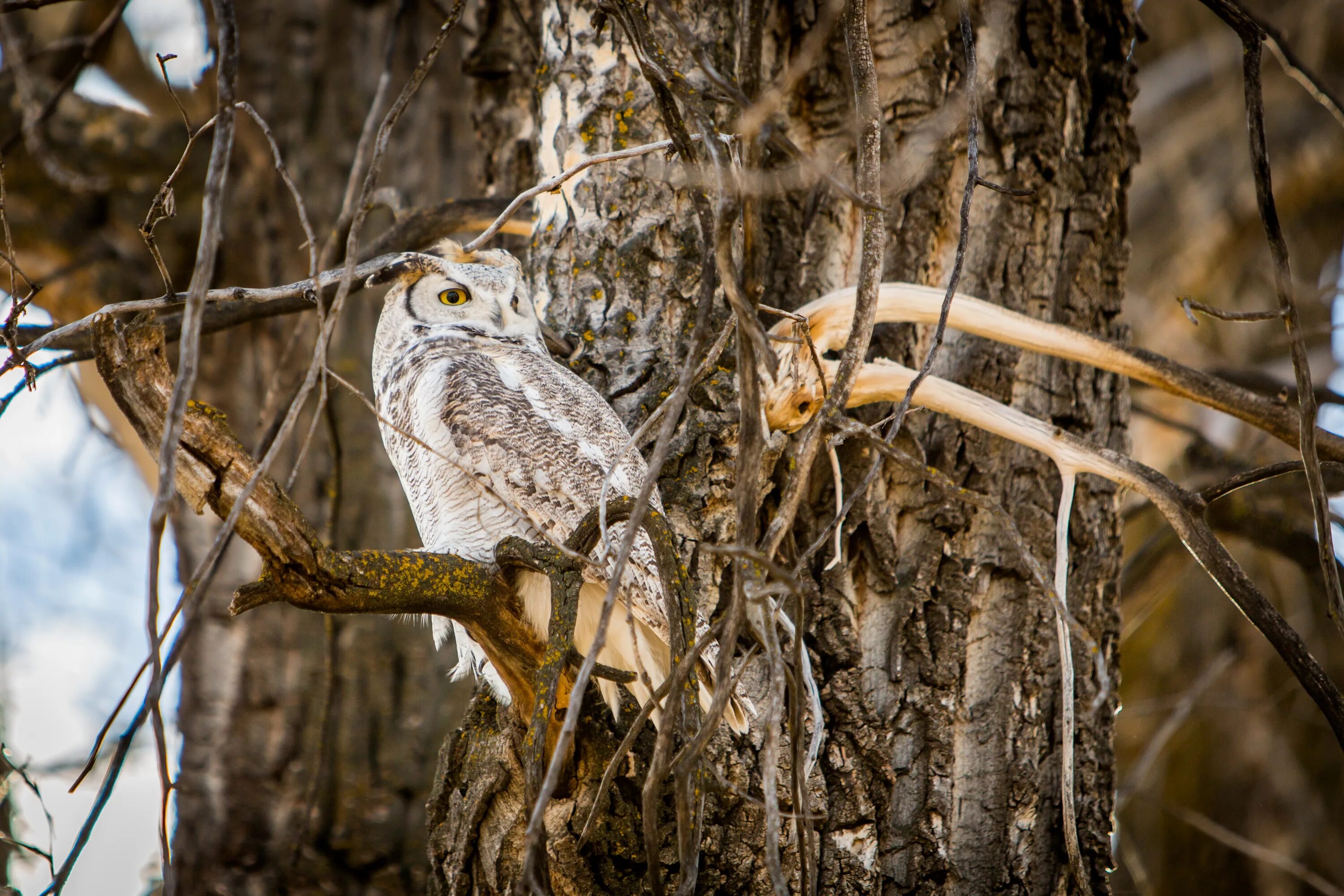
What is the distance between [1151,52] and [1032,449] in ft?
20.2

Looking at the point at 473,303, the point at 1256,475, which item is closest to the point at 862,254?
the point at 1256,475

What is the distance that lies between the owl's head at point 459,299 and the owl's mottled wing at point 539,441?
6.7 inches

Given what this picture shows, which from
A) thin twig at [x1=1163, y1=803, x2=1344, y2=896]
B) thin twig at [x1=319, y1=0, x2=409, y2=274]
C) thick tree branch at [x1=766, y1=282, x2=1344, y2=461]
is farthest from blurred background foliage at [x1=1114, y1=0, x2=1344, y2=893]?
thin twig at [x1=319, y1=0, x2=409, y2=274]

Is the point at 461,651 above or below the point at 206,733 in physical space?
below

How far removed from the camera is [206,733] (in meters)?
3.30

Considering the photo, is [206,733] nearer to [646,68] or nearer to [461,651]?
[461,651]

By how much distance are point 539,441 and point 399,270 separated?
0.59 metres

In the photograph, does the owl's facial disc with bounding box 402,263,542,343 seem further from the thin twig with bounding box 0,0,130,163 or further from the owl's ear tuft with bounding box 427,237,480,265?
the thin twig with bounding box 0,0,130,163

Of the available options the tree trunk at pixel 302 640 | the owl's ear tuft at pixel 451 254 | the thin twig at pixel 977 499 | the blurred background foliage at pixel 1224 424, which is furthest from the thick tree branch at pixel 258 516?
the blurred background foliage at pixel 1224 424

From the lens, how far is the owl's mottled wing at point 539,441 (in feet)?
5.34

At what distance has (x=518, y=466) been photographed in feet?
5.44

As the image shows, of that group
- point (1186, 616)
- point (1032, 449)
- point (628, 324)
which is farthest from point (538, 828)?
point (1186, 616)

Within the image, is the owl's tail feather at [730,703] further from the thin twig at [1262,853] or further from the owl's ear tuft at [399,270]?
the thin twig at [1262,853]

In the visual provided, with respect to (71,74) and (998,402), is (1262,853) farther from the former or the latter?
(71,74)
